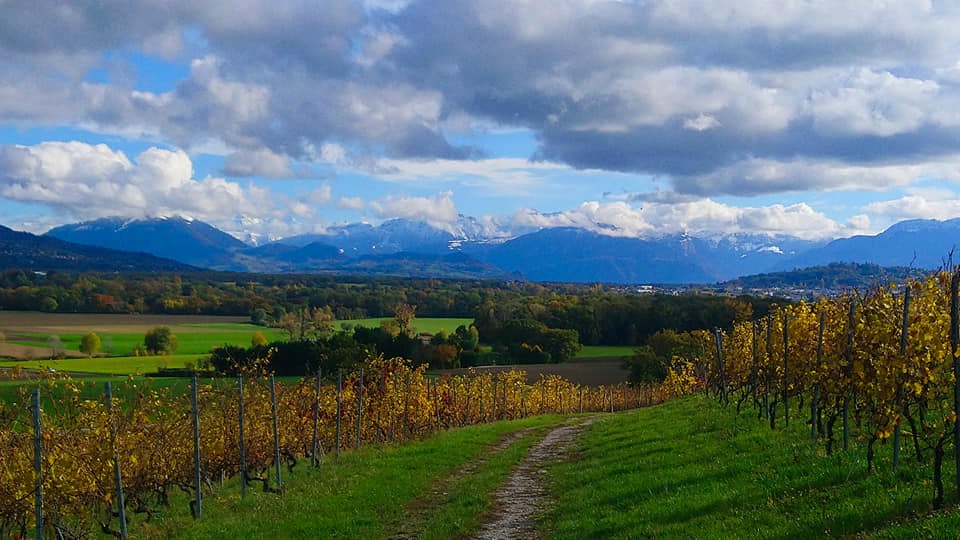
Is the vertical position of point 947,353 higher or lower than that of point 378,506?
higher

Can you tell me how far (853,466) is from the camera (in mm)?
11406

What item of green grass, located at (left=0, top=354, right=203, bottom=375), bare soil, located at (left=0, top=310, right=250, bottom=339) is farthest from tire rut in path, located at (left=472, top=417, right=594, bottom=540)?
bare soil, located at (left=0, top=310, right=250, bottom=339)

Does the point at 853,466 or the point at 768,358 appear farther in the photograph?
the point at 768,358

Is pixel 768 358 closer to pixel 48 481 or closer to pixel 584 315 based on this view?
pixel 48 481

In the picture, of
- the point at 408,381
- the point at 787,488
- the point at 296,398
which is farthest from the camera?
the point at 408,381

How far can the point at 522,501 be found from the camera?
1531 centimetres

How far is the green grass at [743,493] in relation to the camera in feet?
29.3

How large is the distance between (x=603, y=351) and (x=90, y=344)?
65.8m

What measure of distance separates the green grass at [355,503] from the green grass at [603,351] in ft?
248

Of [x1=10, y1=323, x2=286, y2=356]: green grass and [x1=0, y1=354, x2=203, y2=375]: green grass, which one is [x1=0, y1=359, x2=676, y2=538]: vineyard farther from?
[x1=10, y1=323, x2=286, y2=356]: green grass

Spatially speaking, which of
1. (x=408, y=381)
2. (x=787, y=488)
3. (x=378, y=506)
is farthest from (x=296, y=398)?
(x=787, y=488)

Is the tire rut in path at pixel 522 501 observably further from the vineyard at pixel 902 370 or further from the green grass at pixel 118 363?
the green grass at pixel 118 363

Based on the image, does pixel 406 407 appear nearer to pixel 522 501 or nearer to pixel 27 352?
pixel 522 501

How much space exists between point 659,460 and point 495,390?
88.0ft
